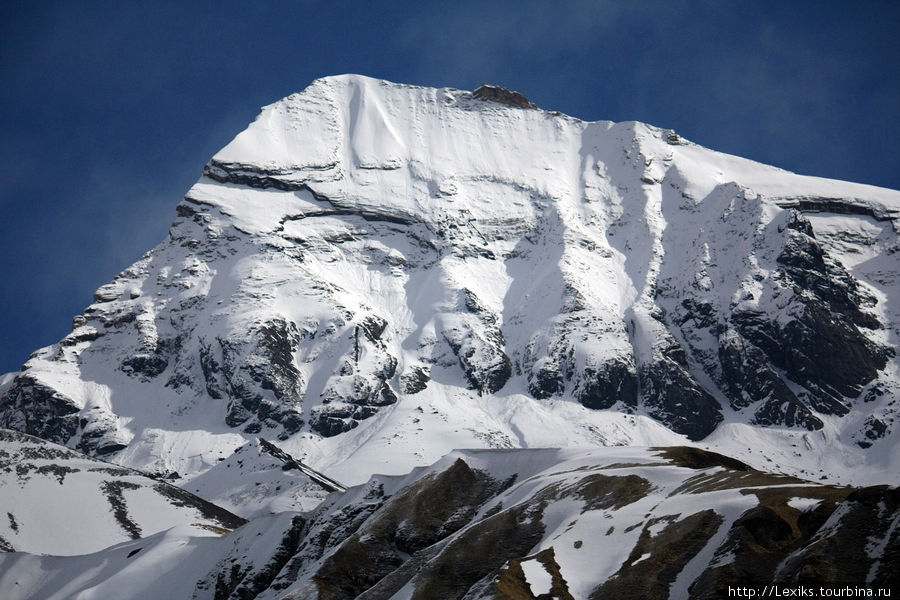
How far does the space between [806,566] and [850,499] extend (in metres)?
7.98

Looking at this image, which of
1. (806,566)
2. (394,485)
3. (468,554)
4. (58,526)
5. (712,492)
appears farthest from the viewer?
(58,526)

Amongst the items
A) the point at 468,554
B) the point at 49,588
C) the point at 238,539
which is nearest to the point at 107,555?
the point at 49,588

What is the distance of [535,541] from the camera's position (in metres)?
97.3

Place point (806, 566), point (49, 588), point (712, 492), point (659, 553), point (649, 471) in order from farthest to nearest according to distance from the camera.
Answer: point (49, 588), point (649, 471), point (712, 492), point (659, 553), point (806, 566)

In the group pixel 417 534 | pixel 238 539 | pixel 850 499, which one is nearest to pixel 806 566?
pixel 850 499

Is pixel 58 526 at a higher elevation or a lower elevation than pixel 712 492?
higher

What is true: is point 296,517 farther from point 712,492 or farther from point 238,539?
point 712,492

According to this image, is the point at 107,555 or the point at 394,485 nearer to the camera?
the point at 394,485

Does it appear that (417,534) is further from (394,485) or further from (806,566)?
(806,566)

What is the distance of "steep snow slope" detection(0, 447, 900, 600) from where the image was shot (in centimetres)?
6938

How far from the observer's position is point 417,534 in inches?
4579

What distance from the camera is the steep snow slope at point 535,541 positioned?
6938 centimetres

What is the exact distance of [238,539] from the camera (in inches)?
5694

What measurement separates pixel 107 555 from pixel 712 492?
374 feet
